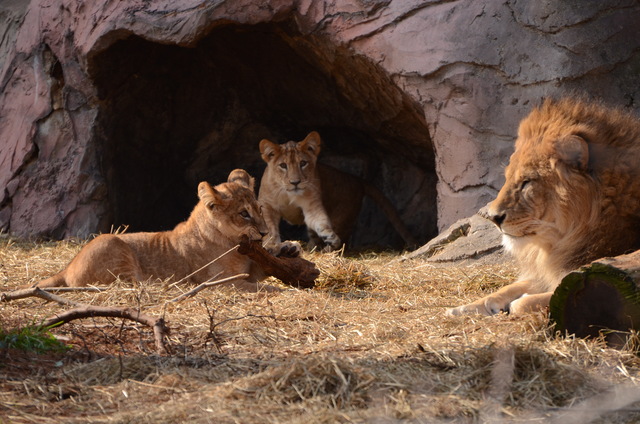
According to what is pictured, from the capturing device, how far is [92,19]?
8.89m

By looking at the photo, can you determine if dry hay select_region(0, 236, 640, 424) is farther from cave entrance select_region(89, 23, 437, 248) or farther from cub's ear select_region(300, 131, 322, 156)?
cub's ear select_region(300, 131, 322, 156)

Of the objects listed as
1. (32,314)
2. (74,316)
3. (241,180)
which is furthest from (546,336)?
(241,180)

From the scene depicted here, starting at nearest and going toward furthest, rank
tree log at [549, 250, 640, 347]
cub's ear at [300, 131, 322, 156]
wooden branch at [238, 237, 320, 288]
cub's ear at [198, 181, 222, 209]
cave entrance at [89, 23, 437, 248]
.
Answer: tree log at [549, 250, 640, 347] < wooden branch at [238, 237, 320, 288] < cub's ear at [198, 181, 222, 209] < cave entrance at [89, 23, 437, 248] < cub's ear at [300, 131, 322, 156]

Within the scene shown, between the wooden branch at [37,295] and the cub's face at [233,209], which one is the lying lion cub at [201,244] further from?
the wooden branch at [37,295]

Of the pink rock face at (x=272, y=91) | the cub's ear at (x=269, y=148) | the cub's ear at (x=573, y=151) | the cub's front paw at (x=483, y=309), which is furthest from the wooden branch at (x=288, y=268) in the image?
the cub's ear at (x=269, y=148)

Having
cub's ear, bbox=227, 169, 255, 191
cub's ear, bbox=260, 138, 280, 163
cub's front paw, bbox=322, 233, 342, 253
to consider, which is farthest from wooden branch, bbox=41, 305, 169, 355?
cub's ear, bbox=260, 138, 280, 163

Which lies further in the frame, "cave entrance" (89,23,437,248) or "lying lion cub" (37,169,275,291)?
"cave entrance" (89,23,437,248)

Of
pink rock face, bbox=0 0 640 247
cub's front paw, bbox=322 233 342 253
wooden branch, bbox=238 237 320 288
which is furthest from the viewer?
cub's front paw, bbox=322 233 342 253

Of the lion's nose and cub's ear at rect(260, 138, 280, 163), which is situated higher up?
the lion's nose

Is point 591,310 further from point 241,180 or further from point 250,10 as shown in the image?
point 250,10

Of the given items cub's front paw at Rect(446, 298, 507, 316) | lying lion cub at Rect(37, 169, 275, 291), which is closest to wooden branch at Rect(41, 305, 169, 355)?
cub's front paw at Rect(446, 298, 507, 316)

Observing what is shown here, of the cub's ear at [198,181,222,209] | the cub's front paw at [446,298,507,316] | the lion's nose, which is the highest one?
the lion's nose

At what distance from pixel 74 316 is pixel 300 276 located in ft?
7.62

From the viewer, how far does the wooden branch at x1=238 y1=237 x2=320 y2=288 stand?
6051 mm
